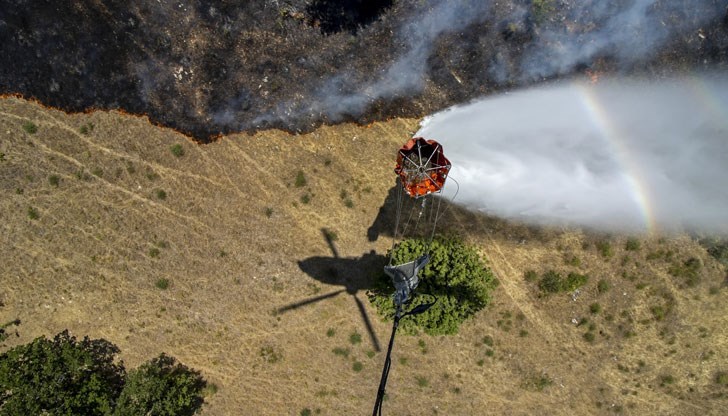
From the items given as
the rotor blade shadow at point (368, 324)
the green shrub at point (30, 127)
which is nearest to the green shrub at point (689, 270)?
the rotor blade shadow at point (368, 324)

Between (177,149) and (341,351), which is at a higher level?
(177,149)

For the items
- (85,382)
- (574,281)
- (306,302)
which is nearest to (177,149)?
(306,302)

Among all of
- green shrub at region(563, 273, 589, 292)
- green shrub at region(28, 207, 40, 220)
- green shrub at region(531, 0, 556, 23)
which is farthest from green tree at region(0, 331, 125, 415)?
green shrub at region(531, 0, 556, 23)

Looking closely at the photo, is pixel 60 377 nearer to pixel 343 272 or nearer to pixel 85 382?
pixel 85 382

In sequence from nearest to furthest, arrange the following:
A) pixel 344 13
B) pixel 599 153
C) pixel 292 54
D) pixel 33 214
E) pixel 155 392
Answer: pixel 344 13 → pixel 292 54 → pixel 155 392 → pixel 599 153 → pixel 33 214

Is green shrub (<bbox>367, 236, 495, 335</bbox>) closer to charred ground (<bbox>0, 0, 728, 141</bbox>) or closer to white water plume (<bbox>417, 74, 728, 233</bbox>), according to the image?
white water plume (<bbox>417, 74, 728, 233</bbox>)

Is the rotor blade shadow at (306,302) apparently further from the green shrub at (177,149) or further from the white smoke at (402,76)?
the green shrub at (177,149)
